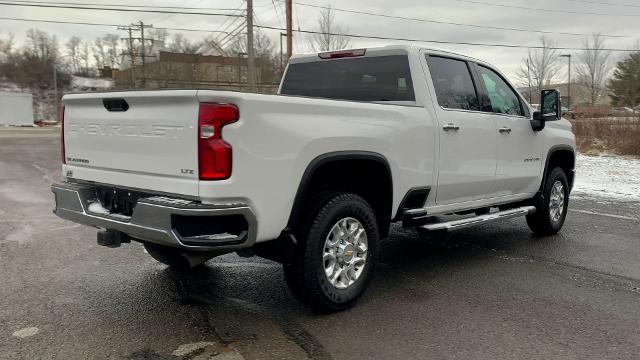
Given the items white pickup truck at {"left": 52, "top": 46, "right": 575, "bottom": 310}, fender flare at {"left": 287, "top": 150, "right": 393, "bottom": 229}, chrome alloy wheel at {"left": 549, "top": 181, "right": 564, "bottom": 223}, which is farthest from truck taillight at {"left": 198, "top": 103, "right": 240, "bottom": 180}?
chrome alloy wheel at {"left": 549, "top": 181, "right": 564, "bottom": 223}

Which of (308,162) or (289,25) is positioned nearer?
(308,162)

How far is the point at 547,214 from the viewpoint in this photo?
666cm

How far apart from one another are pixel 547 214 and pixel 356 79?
10.1ft

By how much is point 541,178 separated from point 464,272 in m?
1.95

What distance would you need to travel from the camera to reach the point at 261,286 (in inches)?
188

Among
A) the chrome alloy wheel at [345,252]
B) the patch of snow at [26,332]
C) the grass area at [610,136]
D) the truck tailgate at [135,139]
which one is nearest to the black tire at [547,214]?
the chrome alloy wheel at [345,252]

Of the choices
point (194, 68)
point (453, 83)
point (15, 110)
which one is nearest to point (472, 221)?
point (453, 83)

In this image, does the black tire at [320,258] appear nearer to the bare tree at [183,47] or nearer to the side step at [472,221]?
the side step at [472,221]

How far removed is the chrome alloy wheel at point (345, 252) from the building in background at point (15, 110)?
58804mm

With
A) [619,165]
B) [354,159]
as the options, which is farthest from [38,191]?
[619,165]

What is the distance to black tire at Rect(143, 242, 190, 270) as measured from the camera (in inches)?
164

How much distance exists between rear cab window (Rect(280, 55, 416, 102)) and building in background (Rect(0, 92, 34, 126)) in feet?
187

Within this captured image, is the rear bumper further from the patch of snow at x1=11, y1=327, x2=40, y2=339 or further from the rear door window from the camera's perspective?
the rear door window

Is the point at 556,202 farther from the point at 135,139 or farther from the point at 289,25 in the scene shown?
the point at 289,25
